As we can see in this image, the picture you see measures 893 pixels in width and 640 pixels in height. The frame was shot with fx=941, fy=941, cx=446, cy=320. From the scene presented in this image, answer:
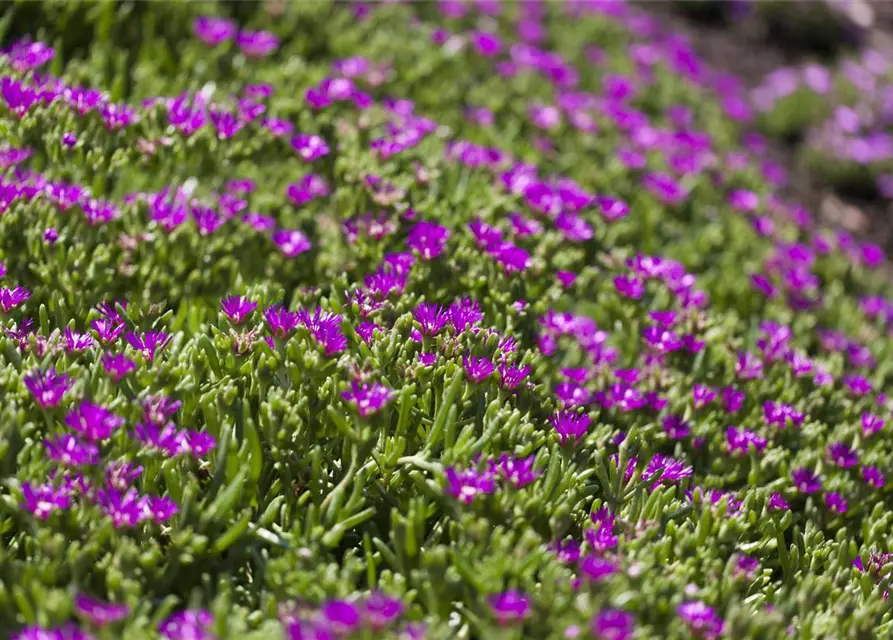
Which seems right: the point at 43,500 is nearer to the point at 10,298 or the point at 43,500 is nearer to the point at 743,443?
the point at 10,298

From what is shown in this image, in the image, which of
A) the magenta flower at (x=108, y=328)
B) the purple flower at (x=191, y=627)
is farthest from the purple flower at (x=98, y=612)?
the magenta flower at (x=108, y=328)

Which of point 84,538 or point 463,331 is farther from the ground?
point 463,331

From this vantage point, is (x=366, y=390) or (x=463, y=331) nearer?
(x=366, y=390)

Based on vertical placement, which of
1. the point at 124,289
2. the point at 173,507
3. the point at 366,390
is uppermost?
the point at 366,390

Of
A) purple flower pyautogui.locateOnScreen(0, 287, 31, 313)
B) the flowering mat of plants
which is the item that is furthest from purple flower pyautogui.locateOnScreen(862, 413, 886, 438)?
purple flower pyautogui.locateOnScreen(0, 287, 31, 313)

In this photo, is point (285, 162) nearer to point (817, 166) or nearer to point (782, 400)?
point (782, 400)

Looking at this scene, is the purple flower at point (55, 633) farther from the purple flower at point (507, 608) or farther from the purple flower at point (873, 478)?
the purple flower at point (873, 478)

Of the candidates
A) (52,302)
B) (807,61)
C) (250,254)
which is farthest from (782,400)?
(807,61)
